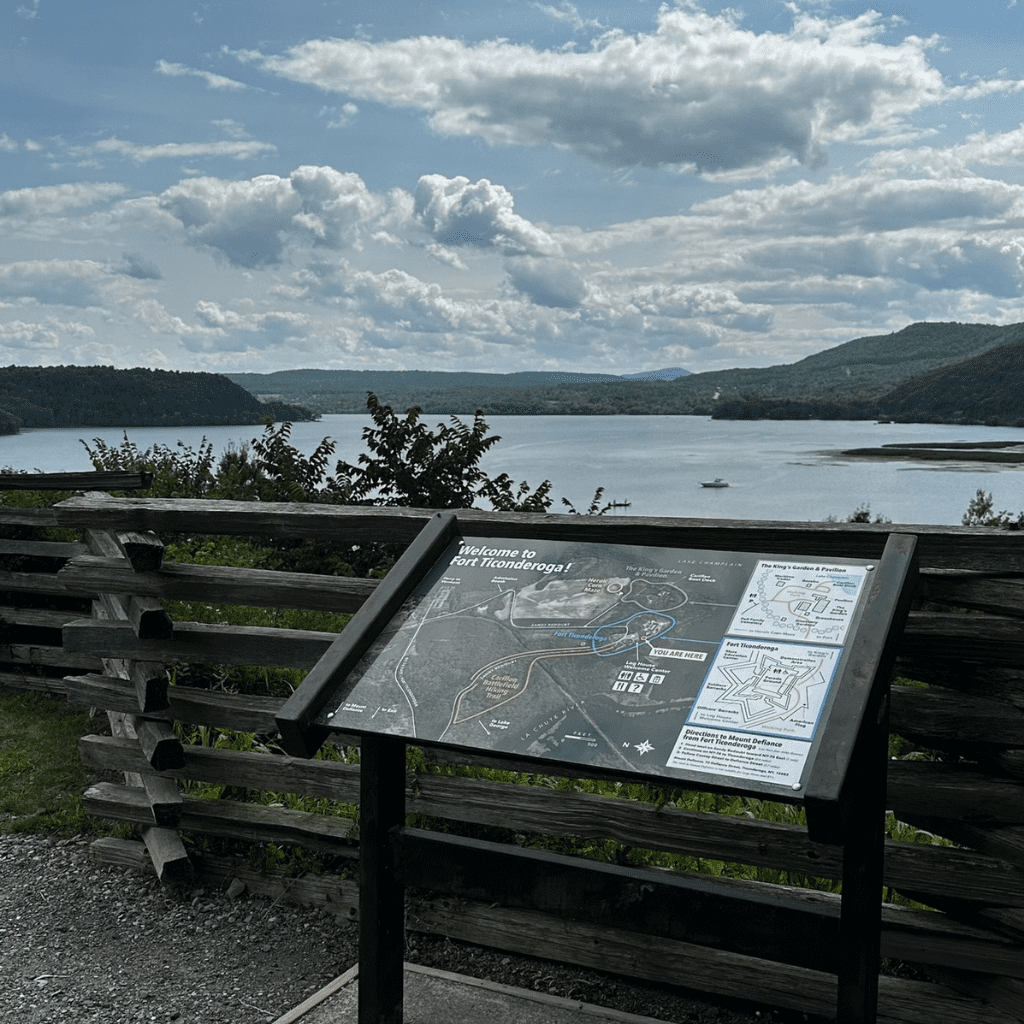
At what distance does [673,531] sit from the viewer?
129 inches

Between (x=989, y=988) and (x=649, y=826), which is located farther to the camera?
(x=649, y=826)

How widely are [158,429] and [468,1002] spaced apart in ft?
46.2

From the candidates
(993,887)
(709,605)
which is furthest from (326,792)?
(993,887)

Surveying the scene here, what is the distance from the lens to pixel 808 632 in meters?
2.56

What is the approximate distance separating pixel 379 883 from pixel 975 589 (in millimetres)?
1980

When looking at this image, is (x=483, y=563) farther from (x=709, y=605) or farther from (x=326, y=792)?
(x=326, y=792)

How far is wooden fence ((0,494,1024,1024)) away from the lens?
3.20 m

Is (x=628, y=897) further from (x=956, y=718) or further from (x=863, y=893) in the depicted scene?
(x=956, y=718)

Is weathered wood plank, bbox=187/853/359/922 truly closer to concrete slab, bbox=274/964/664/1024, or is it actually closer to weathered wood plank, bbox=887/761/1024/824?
concrete slab, bbox=274/964/664/1024

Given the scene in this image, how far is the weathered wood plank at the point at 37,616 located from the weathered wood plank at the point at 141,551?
396 centimetres

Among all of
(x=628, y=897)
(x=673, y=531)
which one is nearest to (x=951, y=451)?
(x=673, y=531)

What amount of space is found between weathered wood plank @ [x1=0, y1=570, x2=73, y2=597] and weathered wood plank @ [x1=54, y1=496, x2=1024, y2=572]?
14.8 feet

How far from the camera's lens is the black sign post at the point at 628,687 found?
93.1 inches

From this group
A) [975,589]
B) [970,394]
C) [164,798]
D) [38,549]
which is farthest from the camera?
[970,394]
